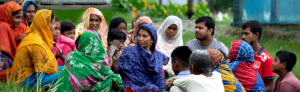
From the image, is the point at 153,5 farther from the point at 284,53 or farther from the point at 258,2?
the point at 284,53

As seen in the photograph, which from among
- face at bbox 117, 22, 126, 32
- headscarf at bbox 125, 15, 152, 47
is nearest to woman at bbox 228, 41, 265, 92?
headscarf at bbox 125, 15, 152, 47

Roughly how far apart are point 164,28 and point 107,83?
2354 millimetres

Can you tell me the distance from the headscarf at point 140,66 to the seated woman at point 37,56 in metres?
0.91

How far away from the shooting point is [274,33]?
787 cm

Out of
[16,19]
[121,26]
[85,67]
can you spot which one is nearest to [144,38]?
[85,67]

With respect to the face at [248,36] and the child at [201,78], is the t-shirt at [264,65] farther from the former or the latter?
the child at [201,78]

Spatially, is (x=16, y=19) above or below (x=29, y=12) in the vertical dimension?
below

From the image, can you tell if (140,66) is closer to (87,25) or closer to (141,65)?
(141,65)

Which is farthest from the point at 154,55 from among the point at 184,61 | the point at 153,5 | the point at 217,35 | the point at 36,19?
the point at 153,5

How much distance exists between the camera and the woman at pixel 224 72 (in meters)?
3.02

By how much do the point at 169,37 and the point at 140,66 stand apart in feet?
5.00

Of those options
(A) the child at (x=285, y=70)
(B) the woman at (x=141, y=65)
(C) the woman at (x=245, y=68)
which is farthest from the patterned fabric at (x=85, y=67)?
(A) the child at (x=285, y=70)

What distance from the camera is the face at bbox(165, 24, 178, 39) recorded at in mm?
5309

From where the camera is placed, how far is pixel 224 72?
10.3ft
